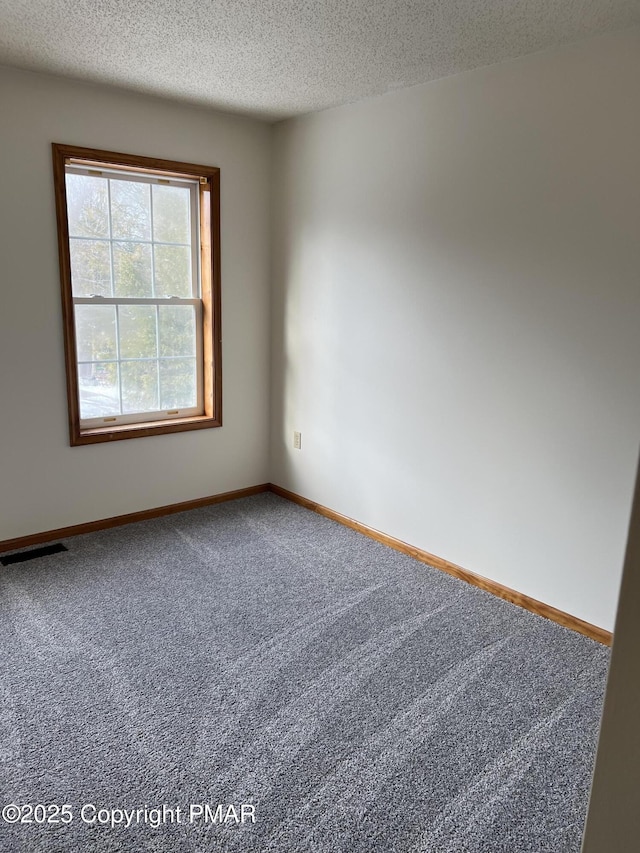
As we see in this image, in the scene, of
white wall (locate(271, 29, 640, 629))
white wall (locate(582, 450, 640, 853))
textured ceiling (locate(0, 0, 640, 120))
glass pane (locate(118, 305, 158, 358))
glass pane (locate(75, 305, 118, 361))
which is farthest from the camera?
glass pane (locate(118, 305, 158, 358))

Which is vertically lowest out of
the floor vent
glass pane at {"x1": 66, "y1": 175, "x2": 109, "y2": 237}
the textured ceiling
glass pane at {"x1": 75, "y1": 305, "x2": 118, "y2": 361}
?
the floor vent

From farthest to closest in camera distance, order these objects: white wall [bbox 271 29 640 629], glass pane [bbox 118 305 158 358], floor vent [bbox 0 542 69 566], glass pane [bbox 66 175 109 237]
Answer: glass pane [bbox 118 305 158 358] → glass pane [bbox 66 175 109 237] → floor vent [bbox 0 542 69 566] → white wall [bbox 271 29 640 629]

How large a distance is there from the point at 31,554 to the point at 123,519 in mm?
567

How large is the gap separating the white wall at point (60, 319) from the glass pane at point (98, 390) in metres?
0.17

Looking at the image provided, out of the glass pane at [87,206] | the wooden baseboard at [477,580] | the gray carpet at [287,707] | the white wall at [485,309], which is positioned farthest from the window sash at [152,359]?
the wooden baseboard at [477,580]

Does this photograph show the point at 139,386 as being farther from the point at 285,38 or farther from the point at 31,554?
the point at 285,38

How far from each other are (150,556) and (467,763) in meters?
1.95

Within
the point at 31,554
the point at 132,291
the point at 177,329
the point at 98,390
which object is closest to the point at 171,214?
the point at 132,291

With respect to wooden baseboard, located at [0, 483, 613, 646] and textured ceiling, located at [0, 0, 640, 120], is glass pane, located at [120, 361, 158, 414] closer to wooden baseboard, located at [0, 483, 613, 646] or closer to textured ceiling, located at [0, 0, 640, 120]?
wooden baseboard, located at [0, 483, 613, 646]

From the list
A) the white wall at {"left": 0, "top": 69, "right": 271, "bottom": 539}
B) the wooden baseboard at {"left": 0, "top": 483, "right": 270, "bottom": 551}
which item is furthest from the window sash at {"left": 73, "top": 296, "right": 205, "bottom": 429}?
the wooden baseboard at {"left": 0, "top": 483, "right": 270, "bottom": 551}

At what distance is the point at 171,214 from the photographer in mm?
3609

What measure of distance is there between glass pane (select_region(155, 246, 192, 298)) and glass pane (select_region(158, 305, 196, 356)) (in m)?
0.10

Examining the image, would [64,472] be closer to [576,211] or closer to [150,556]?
[150,556]

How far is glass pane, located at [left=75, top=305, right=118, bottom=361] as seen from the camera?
337 cm
